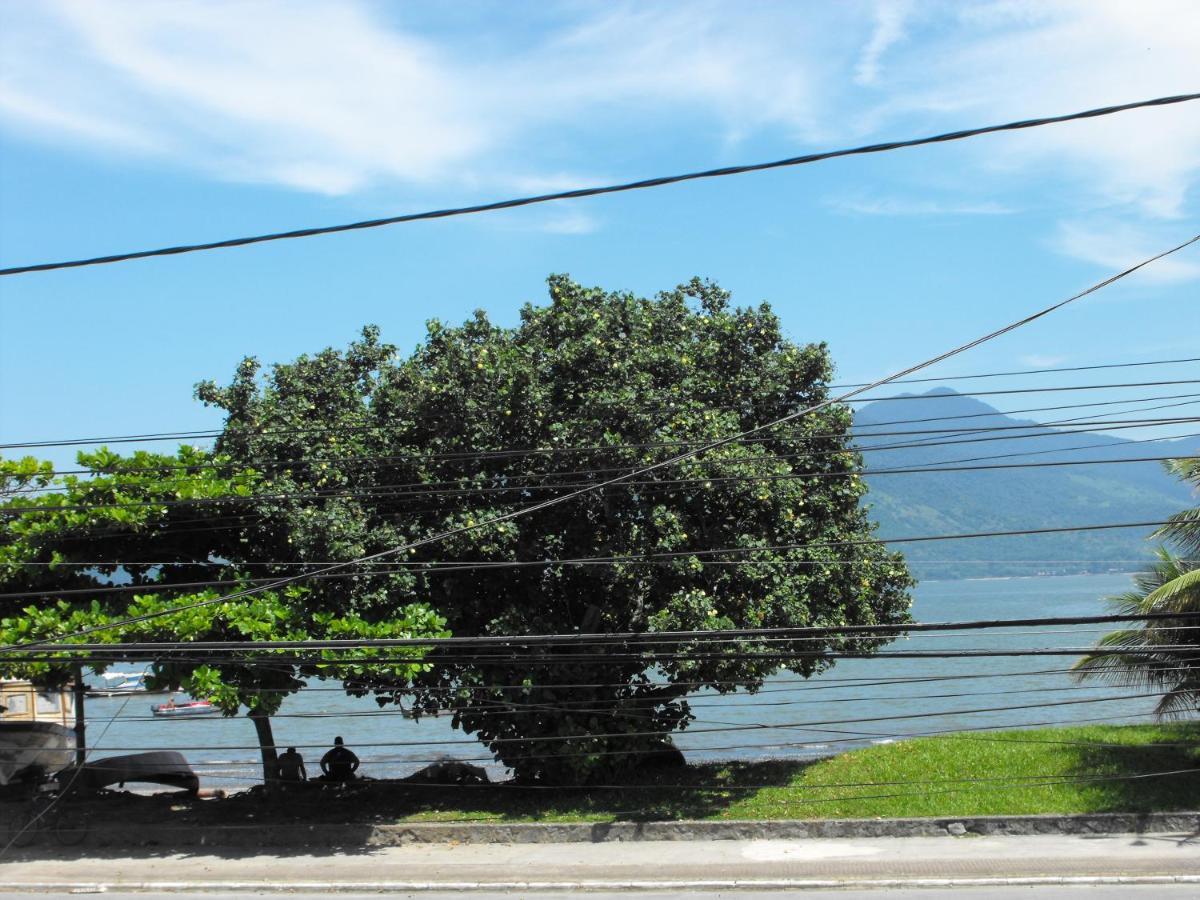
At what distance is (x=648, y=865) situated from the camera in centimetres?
1482

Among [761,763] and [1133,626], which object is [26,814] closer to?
[761,763]

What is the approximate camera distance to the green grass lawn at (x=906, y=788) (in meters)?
16.3

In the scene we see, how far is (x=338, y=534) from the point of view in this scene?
51.6 feet

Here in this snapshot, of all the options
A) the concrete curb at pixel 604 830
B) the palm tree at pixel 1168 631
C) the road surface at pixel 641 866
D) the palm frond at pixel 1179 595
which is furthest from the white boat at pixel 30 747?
the palm frond at pixel 1179 595

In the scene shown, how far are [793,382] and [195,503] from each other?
29.0 ft

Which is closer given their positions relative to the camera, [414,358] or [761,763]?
[414,358]

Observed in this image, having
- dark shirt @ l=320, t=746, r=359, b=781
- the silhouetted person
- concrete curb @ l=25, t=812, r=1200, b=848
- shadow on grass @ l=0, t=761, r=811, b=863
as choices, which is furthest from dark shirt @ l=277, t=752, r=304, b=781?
concrete curb @ l=25, t=812, r=1200, b=848

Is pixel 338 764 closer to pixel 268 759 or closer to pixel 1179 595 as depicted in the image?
pixel 268 759

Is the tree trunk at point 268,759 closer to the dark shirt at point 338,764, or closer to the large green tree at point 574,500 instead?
the dark shirt at point 338,764

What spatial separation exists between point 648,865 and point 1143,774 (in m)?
7.29

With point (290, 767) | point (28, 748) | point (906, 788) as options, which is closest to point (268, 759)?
point (290, 767)

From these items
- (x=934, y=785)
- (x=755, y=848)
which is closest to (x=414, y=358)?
(x=755, y=848)

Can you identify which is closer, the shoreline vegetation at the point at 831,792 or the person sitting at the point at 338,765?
the shoreline vegetation at the point at 831,792

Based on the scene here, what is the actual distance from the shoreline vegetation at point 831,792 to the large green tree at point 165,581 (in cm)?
256
